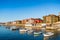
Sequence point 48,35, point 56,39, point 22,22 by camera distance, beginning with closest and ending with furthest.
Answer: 1. point 56,39
2. point 48,35
3. point 22,22

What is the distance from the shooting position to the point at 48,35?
28375mm

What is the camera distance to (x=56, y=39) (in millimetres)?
24594

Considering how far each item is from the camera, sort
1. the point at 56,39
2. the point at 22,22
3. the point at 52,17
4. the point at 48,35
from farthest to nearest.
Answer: the point at 22,22
the point at 52,17
the point at 48,35
the point at 56,39

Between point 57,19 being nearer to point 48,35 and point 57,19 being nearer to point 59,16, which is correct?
point 59,16

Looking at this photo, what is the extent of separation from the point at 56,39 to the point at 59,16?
5629cm

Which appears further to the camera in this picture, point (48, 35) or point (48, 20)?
point (48, 20)

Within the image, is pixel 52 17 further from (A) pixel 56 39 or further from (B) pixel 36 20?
(A) pixel 56 39

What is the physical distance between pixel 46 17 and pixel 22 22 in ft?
109

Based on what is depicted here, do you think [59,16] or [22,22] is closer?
[59,16]

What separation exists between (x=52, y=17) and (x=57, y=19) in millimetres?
2905

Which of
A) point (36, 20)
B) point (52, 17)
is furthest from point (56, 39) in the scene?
point (36, 20)

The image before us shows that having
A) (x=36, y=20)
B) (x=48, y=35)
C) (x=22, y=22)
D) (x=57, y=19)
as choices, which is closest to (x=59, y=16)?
(x=57, y=19)

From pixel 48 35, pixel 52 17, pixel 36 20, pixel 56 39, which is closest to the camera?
pixel 56 39

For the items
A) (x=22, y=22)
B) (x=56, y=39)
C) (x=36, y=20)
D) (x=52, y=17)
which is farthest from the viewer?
(x=22, y=22)
